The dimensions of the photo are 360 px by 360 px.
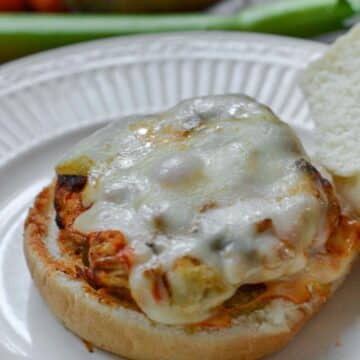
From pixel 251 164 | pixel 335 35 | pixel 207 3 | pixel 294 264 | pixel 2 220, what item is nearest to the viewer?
pixel 294 264

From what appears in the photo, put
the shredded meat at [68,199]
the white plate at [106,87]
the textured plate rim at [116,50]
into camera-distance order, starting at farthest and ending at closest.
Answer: the textured plate rim at [116,50]
the white plate at [106,87]
the shredded meat at [68,199]

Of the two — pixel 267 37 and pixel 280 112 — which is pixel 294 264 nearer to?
pixel 280 112

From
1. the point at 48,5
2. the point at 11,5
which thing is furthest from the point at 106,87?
the point at 11,5

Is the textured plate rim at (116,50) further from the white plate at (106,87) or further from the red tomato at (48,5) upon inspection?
the red tomato at (48,5)

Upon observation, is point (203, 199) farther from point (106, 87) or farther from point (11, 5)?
point (11, 5)

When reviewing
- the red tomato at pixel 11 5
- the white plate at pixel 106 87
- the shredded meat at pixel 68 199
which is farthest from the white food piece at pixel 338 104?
the red tomato at pixel 11 5

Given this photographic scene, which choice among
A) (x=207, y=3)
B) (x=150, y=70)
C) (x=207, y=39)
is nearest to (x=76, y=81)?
(x=150, y=70)
